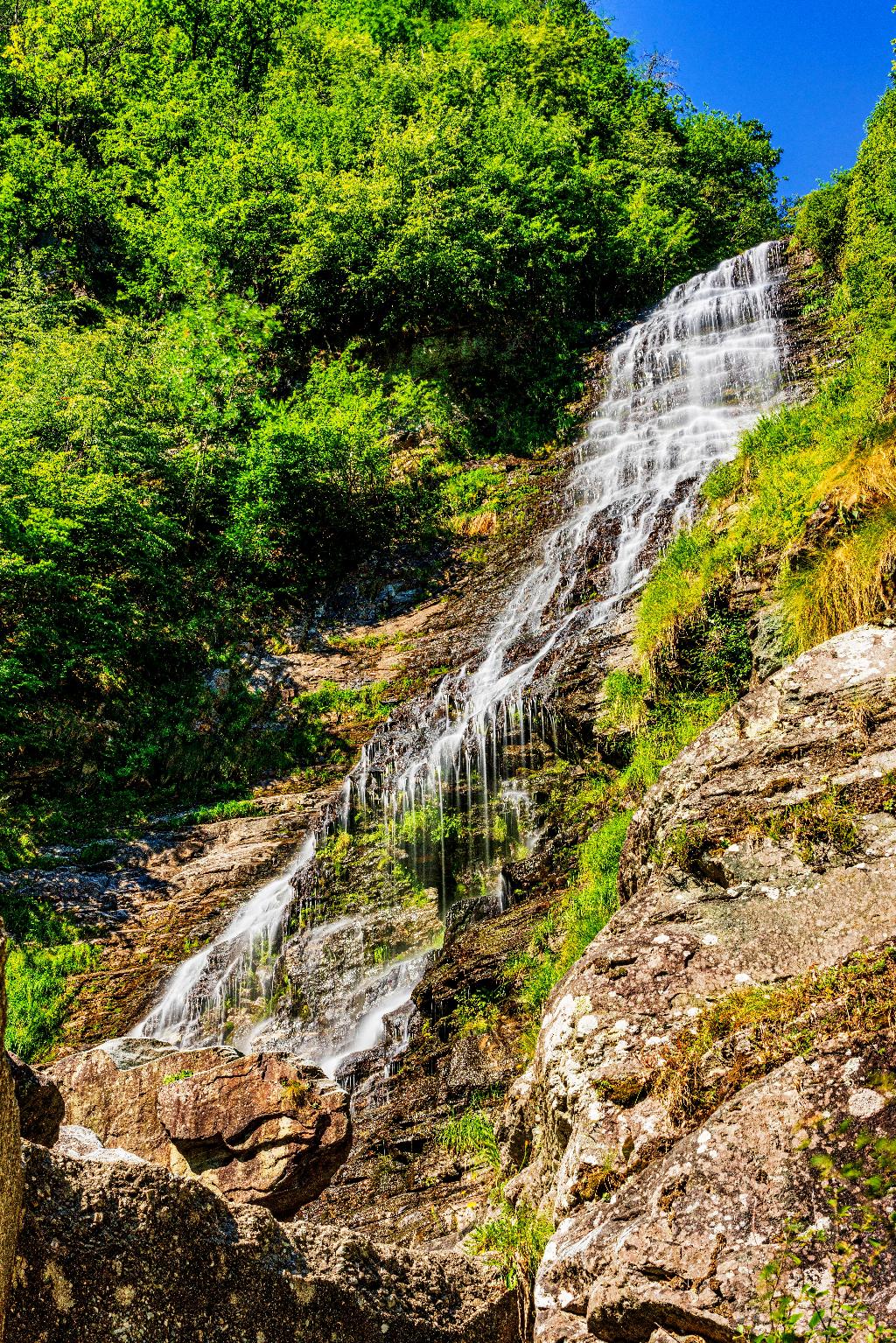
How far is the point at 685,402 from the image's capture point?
1750 cm

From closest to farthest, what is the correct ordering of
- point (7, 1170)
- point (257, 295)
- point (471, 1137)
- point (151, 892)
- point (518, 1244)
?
point (7, 1170) → point (518, 1244) → point (471, 1137) → point (151, 892) → point (257, 295)

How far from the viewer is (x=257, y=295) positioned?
920 inches

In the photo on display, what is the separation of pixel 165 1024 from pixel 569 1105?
7.37 meters

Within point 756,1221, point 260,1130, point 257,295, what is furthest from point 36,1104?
point 257,295

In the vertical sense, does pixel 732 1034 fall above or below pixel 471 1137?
above

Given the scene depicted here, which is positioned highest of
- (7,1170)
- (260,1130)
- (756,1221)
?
(7,1170)

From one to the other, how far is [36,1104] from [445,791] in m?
7.42

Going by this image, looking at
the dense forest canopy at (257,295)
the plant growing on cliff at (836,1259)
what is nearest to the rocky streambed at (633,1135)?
the plant growing on cliff at (836,1259)

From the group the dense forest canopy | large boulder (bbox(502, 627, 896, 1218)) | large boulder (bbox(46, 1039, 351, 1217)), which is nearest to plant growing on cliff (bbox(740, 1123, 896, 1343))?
large boulder (bbox(502, 627, 896, 1218))

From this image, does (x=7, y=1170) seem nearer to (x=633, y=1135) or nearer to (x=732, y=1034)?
(x=633, y=1135)

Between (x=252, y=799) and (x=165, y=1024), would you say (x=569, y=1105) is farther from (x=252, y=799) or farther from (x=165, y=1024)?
(x=252, y=799)

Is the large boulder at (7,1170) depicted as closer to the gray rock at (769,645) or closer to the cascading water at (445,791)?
the gray rock at (769,645)

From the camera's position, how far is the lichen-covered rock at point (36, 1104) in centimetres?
303

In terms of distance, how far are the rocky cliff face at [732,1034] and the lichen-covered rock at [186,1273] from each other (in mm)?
554
